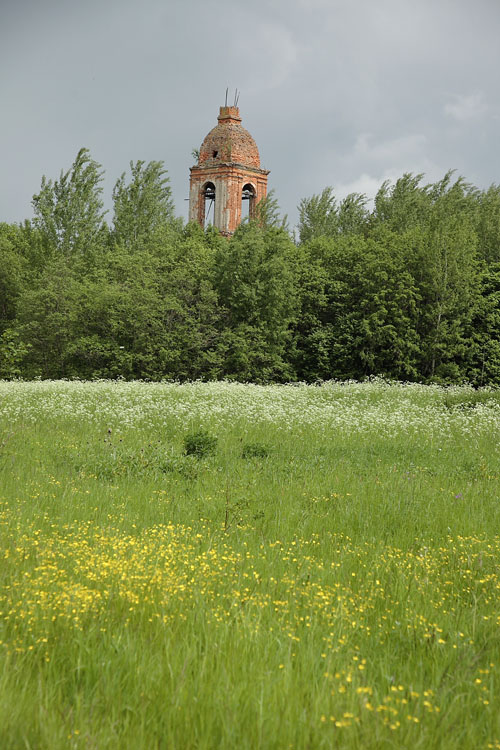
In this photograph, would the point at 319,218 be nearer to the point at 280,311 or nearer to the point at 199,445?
the point at 280,311

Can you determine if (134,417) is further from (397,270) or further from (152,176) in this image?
(152,176)

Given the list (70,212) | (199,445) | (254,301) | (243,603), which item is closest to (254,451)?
(199,445)

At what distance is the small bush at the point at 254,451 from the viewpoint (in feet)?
31.1

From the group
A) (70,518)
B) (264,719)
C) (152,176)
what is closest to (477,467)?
(70,518)

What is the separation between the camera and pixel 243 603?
3545 millimetres

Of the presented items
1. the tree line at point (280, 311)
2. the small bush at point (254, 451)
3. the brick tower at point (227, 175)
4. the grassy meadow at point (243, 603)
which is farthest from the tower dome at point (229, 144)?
the grassy meadow at point (243, 603)

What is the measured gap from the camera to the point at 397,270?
101ft

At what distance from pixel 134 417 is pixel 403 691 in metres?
11.3

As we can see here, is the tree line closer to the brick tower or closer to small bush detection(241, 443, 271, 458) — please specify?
the brick tower

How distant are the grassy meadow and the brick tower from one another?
4206 cm

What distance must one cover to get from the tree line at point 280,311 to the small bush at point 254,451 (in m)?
20.5

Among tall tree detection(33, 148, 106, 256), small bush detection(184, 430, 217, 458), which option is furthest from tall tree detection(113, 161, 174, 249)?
small bush detection(184, 430, 217, 458)

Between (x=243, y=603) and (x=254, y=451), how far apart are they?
598cm

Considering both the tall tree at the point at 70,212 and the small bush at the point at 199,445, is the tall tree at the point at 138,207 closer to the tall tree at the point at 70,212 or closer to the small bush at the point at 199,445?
the tall tree at the point at 70,212
